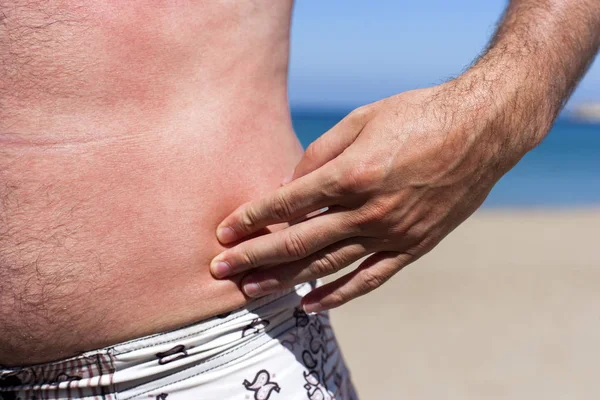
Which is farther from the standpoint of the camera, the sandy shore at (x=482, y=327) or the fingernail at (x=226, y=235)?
the sandy shore at (x=482, y=327)

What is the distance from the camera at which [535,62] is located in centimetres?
98

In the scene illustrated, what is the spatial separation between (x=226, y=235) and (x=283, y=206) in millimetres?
105

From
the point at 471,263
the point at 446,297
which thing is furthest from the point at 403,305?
the point at 471,263

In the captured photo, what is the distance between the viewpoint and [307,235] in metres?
0.92

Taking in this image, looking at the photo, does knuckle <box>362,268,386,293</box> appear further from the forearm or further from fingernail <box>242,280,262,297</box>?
the forearm

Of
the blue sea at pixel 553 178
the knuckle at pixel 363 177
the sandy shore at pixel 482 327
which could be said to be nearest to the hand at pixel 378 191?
the knuckle at pixel 363 177

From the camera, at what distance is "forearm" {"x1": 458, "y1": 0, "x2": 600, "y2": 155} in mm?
953

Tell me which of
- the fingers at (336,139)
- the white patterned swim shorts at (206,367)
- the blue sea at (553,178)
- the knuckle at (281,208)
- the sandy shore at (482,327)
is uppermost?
the blue sea at (553,178)

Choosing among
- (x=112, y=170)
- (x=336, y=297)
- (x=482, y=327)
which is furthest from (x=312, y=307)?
(x=482, y=327)

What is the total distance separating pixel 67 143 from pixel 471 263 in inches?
216

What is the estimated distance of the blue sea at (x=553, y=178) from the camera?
38.9 ft

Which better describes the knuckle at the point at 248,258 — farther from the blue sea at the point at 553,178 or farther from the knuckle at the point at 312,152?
the blue sea at the point at 553,178

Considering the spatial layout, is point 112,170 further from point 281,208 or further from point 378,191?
point 378,191

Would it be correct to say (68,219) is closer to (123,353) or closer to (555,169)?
(123,353)
